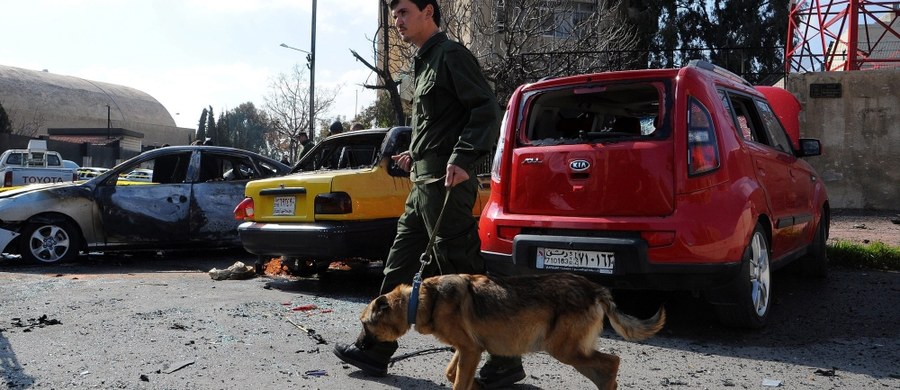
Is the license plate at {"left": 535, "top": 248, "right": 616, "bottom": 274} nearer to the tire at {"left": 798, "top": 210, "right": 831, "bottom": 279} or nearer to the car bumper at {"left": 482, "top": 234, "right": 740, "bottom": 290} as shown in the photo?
the car bumper at {"left": 482, "top": 234, "right": 740, "bottom": 290}

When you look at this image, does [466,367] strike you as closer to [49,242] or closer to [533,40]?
[49,242]

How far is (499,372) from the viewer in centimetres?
352

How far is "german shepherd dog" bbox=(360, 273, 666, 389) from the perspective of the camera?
3080 mm

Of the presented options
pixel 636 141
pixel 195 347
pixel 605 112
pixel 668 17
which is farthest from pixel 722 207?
pixel 668 17

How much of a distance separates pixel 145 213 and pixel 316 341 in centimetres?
545

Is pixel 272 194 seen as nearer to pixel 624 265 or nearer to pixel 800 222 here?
pixel 624 265

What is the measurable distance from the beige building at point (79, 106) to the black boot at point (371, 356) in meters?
78.5

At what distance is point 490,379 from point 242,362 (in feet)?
4.72

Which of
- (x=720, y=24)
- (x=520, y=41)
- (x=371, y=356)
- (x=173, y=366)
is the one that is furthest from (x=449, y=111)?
(x=720, y=24)

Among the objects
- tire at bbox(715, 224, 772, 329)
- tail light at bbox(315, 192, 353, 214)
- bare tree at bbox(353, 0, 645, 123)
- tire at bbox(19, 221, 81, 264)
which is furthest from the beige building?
tire at bbox(715, 224, 772, 329)

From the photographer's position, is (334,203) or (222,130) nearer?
(334,203)

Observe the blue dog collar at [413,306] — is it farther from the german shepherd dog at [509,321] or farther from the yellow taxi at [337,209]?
the yellow taxi at [337,209]

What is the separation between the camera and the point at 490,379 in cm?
353

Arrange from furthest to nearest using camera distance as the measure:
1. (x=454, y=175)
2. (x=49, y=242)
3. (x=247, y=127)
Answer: (x=247, y=127)
(x=49, y=242)
(x=454, y=175)
